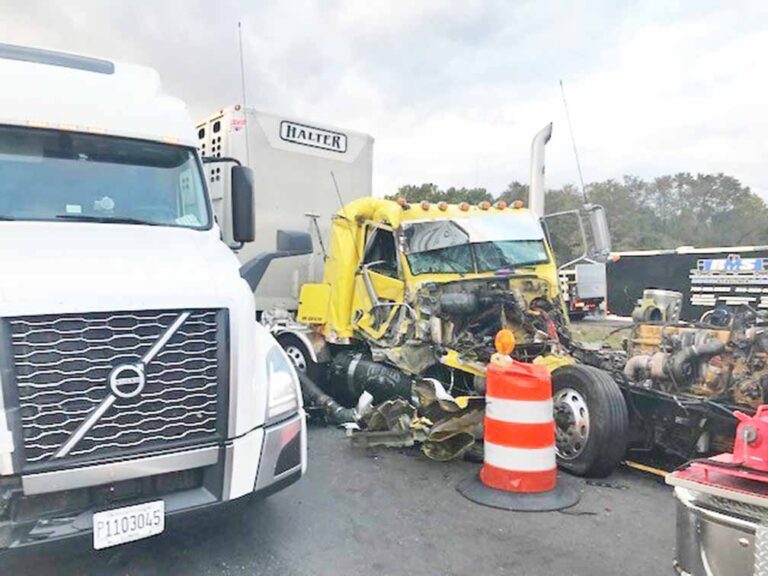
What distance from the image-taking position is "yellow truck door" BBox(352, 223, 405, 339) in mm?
7082

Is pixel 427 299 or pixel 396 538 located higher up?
pixel 427 299

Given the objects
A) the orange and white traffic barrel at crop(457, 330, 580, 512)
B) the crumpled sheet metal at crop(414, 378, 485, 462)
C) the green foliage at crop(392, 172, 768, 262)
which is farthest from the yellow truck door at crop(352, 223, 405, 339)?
the green foliage at crop(392, 172, 768, 262)

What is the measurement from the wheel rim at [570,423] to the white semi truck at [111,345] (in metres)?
2.39

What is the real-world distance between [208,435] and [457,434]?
2.71 metres

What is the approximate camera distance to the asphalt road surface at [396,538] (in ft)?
12.4

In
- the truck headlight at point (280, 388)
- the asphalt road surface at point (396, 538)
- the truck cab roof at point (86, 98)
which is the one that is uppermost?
the truck cab roof at point (86, 98)

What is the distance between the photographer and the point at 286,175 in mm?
8305

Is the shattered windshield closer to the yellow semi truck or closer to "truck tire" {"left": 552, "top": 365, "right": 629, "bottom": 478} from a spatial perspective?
the yellow semi truck

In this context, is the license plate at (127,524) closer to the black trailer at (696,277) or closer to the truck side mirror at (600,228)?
the truck side mirror at (600,228)

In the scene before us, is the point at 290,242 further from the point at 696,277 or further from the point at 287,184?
the point at 696,277

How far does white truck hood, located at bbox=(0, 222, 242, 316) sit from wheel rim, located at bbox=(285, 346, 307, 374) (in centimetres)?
370

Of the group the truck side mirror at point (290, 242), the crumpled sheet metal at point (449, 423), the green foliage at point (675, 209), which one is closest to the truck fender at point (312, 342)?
the crumpled sheet metal at point (449, 423)

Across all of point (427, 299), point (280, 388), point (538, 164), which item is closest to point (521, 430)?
point (280, 388)

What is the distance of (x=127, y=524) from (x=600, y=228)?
16.6 feet
